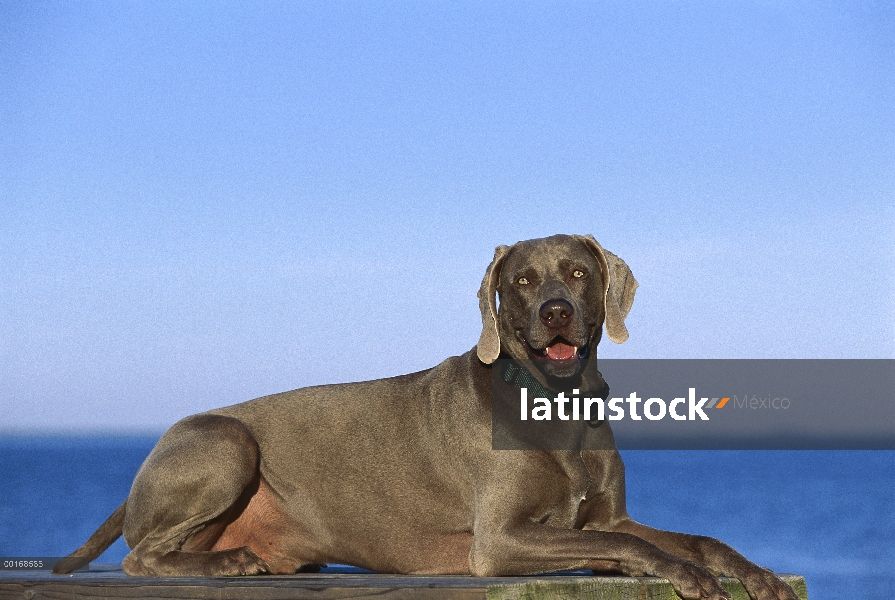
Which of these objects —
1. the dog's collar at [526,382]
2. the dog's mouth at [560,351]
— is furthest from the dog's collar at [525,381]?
the dog's mouth at [560,351]

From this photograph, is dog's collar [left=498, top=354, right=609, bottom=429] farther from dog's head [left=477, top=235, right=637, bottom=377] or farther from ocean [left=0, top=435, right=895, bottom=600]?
ocean [left=0, top=435, right=895, bottom=600]

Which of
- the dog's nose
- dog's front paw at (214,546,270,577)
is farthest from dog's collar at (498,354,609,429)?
dog's front paw at (214,546,270,577)

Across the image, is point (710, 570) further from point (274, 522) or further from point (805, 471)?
point (805, 471)

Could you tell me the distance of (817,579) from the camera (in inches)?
640

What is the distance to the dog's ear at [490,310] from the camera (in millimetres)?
4508

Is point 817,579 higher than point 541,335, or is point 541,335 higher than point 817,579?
point 541,335

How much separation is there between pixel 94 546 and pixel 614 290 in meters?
2.51

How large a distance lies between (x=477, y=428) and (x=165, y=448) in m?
1.38

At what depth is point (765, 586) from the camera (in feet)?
12.6

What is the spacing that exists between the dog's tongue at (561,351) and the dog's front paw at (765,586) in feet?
3.55

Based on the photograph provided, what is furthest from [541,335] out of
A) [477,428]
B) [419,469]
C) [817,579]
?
[817,579]

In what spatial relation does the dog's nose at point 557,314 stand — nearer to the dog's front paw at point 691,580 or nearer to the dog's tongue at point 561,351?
the dog's tongue at point 561,351

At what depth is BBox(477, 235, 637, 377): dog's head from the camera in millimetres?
4367

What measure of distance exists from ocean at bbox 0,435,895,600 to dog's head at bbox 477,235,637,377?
960cm
